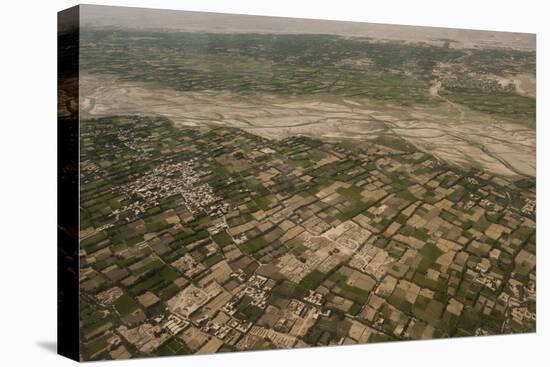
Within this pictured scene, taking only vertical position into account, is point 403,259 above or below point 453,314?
above

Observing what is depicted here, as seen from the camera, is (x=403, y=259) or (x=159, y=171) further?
(x=403, y=259)

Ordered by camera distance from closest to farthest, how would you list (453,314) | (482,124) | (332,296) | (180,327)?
1. (180,327)
2. (332,296)
3. (453,314)
4. (482,124)

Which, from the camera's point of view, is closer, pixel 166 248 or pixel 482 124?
pixel 166 248

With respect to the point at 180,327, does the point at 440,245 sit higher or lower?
higher

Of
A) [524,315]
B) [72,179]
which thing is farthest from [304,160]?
[524,315]

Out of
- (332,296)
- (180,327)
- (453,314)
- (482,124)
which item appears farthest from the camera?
(482,124)

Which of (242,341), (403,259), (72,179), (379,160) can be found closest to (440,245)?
(403,259)

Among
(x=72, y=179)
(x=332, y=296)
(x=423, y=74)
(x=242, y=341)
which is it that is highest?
(x=423, y=74)

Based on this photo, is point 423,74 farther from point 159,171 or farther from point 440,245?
point 159,171

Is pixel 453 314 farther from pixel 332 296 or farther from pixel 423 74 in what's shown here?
pixel 423 74
